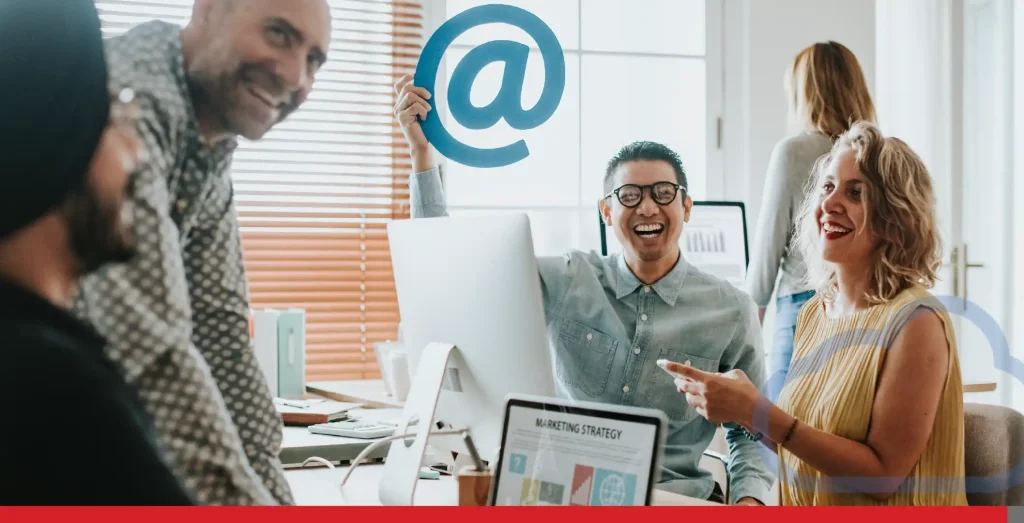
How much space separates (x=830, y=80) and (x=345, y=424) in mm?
1259

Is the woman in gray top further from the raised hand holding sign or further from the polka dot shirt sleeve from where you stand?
the polka dot shirt sleeve

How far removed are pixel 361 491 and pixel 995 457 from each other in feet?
3.10

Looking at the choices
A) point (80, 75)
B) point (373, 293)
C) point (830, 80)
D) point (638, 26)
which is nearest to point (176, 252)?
point (80, 75)

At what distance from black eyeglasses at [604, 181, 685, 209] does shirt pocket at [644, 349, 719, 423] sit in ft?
0.87

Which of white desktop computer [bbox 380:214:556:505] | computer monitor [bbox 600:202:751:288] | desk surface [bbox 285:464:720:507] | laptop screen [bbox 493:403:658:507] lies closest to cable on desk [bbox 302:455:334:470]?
desk surface [bbox 285:464:720:507]

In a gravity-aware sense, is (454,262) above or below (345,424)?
above

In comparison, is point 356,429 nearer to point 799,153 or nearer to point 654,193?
point 654,193

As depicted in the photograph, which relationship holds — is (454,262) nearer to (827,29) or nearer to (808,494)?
(808,494)

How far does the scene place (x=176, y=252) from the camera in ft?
3.27

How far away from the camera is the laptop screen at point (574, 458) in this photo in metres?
1.00

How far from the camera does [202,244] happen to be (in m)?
1.03

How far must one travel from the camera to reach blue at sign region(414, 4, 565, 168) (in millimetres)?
1415

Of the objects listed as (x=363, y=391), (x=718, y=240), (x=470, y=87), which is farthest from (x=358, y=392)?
(x=718, y=240)

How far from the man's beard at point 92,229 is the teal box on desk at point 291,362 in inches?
40.3
